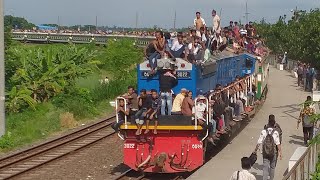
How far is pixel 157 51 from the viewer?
51.1 feet

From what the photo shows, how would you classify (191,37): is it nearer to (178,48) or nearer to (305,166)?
(178,48)

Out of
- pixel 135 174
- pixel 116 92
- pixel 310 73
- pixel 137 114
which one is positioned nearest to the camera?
pixel 137 114

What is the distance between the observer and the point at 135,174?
52.2 ft

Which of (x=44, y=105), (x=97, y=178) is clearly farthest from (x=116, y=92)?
(x=97, y=178)

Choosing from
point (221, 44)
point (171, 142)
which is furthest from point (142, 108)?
point (221, 44)

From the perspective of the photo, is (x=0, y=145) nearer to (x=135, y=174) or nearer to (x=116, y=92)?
(x=135, y=174)

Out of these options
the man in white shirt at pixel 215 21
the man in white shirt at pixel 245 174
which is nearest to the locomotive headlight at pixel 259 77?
the man in white shirt at pixel 215 21

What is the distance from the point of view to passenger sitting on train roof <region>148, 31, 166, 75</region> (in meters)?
15.5

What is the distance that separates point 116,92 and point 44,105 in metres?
6.94

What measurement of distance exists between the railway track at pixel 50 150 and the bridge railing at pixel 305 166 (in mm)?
7077

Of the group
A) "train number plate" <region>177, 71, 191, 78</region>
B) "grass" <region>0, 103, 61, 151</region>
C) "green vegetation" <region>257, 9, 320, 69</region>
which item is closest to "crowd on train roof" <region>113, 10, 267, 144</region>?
"train number plate" <region>177, 71, 191, 78</region>

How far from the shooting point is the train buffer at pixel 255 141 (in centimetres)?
1486

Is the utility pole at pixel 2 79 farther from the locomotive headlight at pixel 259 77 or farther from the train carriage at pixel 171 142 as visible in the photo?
the locomotive headlight at pixel 259 77

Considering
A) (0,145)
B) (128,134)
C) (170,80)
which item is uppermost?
(170,80)
